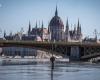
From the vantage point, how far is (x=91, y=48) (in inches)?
2842

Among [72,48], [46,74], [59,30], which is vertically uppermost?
[59,30]

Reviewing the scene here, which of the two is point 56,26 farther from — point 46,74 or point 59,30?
point 46,74

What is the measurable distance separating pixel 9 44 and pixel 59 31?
86356 mm

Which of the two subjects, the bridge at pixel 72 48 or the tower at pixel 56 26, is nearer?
the bridge at pixel 72 48

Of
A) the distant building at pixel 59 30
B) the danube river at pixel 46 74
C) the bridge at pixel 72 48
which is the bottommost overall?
the danube river at pixel 46 74

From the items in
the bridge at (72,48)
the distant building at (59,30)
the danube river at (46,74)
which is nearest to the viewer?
the danube river at (46,74)

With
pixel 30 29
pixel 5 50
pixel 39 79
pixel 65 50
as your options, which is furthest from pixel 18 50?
pixel 39 79

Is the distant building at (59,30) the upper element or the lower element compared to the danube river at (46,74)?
upper

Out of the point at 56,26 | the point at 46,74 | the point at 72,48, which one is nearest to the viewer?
the point at 46,74

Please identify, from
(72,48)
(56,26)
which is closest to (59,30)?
(56,26)

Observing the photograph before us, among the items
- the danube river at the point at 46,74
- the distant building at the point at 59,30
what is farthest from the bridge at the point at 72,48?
the distant building at the point at 59,30

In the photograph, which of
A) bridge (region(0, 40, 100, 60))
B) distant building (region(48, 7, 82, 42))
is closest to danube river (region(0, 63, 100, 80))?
bridge (region(0, 40, 100, 60))

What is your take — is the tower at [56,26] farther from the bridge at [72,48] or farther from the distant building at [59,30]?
the bridge at [72,48]

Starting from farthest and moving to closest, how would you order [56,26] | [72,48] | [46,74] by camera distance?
[56,26] → [72,48] → [46,74]
